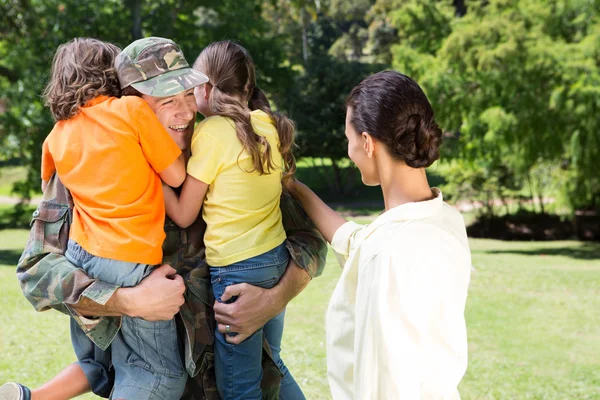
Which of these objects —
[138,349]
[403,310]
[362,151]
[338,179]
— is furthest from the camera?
[338,179]

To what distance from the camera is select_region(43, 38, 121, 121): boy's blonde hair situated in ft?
8.16

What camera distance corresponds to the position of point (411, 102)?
209 centimetres

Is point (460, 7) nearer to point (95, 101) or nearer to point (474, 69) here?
point (474, 69)

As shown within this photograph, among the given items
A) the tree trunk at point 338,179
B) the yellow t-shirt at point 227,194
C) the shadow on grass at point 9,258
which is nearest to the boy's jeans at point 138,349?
the yellow t-shirt at point 227,194

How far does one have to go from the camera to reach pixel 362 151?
2.15 meters

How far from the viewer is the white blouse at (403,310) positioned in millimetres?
1848

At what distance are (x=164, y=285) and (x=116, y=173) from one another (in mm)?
374

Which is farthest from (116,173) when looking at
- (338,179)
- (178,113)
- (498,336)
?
(338,179)

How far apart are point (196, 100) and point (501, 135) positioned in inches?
575

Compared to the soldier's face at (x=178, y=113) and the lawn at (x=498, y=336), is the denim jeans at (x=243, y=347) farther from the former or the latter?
the lawn at (x=498, y=336)

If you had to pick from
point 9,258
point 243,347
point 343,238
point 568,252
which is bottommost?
point 568,252

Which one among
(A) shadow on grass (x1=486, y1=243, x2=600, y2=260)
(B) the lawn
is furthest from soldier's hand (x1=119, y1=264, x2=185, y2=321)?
(A) shadow on grass (x1=486, y1=243, x2=600, y2=260)

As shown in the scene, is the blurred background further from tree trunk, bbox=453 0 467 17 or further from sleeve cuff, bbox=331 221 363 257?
tree trunk, bbox=453 0 467 17

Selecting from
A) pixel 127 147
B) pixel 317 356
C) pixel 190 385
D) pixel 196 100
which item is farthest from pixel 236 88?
pixel 317 356
